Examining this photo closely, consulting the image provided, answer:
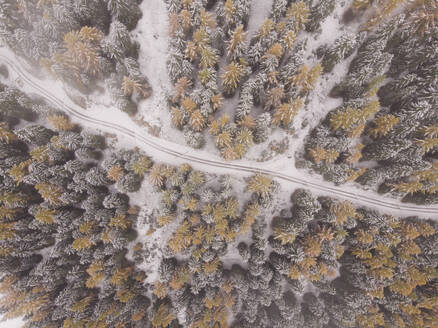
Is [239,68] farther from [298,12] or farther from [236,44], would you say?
[298,12]

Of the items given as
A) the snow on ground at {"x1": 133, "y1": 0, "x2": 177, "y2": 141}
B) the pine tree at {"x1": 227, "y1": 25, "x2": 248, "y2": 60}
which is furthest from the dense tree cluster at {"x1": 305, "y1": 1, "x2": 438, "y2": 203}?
the snow on ground at {"x1": 133, "y1": 0, "x2": 177, "y2": 141}

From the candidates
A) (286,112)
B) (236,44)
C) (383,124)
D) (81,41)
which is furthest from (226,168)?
(81,41)

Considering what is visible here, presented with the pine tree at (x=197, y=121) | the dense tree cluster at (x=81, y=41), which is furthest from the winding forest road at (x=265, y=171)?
the dense tree cluster at (x=81, y=41)

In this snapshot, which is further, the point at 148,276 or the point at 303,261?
the point at 148,276

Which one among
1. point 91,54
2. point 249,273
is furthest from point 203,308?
point 91,54

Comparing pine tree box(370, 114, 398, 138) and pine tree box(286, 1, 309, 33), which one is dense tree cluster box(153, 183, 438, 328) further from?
pine tree box(286, 1, 309, 33)

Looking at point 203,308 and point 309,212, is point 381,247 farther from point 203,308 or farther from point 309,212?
point 203,308

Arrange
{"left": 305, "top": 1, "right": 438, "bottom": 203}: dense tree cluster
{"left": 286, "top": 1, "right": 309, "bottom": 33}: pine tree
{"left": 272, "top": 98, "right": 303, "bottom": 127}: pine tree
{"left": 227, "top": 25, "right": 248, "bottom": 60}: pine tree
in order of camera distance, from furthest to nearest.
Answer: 1. {"left": 305, "top": 1, "right": 438, "bottom": 203}: dense tree cluster
2. {"left": 272, "top": 98, "right": 303, "bottom": 127}: pine tree
3. {"left": 227, "top": 25, "right": 248, "bottom": 60}: pine tree
4. {"left": 286, "top": 1, "right": 309, "bottom": 33}: pine tree
